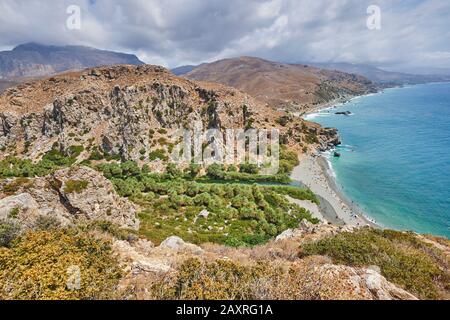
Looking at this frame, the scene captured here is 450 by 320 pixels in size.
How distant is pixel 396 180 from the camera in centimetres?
6981

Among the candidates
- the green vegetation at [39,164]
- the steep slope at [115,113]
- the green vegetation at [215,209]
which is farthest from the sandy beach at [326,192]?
the green vegetation at [39,164]

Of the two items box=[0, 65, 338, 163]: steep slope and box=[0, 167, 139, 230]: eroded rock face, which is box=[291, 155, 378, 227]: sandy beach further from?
box=[0, 167, 139, 230]: eroded rock face

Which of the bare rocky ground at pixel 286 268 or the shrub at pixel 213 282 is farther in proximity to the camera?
the bare rocky ground at pixel 286 268

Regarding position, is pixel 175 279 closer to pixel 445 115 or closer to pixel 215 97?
pixel 215 97

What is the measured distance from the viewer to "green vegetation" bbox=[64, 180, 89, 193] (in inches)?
1182

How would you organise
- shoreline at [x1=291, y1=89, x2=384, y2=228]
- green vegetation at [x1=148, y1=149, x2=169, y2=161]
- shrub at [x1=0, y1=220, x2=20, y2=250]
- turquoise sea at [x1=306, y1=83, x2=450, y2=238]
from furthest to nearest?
green vegetation at [x1=148, y1=149, x2=169, y2=161], turquoise sea at [x1=306, y1=83, x2=450, y2=238], shoreline at [x1=291, y1=89, x2=384, y2=228], shrub at [x1=0, y1=220, x2=20, y2=250]

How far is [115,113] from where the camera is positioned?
9588cm

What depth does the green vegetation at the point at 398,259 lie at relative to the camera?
12.3 m

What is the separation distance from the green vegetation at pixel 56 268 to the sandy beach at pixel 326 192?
156 feet

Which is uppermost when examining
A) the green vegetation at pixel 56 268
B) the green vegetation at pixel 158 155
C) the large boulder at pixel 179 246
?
the green vegetation at pixel 158 155

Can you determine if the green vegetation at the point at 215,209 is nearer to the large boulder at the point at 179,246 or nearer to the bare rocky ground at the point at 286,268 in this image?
the large boulder at the point at 179,246

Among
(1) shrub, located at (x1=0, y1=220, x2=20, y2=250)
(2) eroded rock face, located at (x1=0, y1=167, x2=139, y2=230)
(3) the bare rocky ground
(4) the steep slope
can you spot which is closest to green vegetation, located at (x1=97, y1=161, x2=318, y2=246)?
(2) eroded rock face, located at (x1=0, y1=167, x2=139, y2=230)

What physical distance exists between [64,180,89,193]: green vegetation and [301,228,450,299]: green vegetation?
86.2 ft
